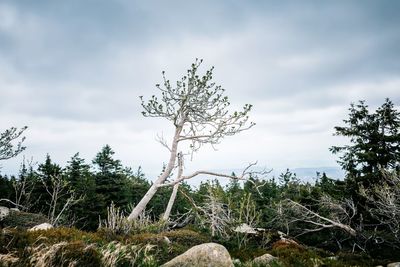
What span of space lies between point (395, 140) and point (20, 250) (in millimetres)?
23803

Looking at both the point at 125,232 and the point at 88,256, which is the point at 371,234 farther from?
the point at 88,256

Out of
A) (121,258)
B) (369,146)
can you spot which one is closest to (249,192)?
(369,146)

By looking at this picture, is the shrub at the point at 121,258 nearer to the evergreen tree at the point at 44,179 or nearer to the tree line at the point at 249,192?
the tree line at the point at 249,192

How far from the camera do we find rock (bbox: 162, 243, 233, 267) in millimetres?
7391

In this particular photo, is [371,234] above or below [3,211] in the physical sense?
below

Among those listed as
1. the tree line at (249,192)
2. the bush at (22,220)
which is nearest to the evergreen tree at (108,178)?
the tree line at (249,192)

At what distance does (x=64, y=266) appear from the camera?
4.84 metres

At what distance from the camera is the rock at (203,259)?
739cm

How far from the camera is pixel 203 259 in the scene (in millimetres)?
7441

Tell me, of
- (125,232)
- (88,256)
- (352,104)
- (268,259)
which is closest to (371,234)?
(352,104)

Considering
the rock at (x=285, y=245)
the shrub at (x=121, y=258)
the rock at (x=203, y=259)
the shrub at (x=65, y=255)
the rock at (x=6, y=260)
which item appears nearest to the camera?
the rock at (x=6, y=260)

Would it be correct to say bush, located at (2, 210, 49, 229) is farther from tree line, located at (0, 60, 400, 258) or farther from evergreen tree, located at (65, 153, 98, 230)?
evergreen tree, located at (65, 153, 98, 230)

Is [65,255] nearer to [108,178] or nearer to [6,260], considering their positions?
[6,260]

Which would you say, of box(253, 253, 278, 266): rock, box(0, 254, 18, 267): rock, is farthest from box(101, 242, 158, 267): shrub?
box(253, 253, 278, 266): rock
